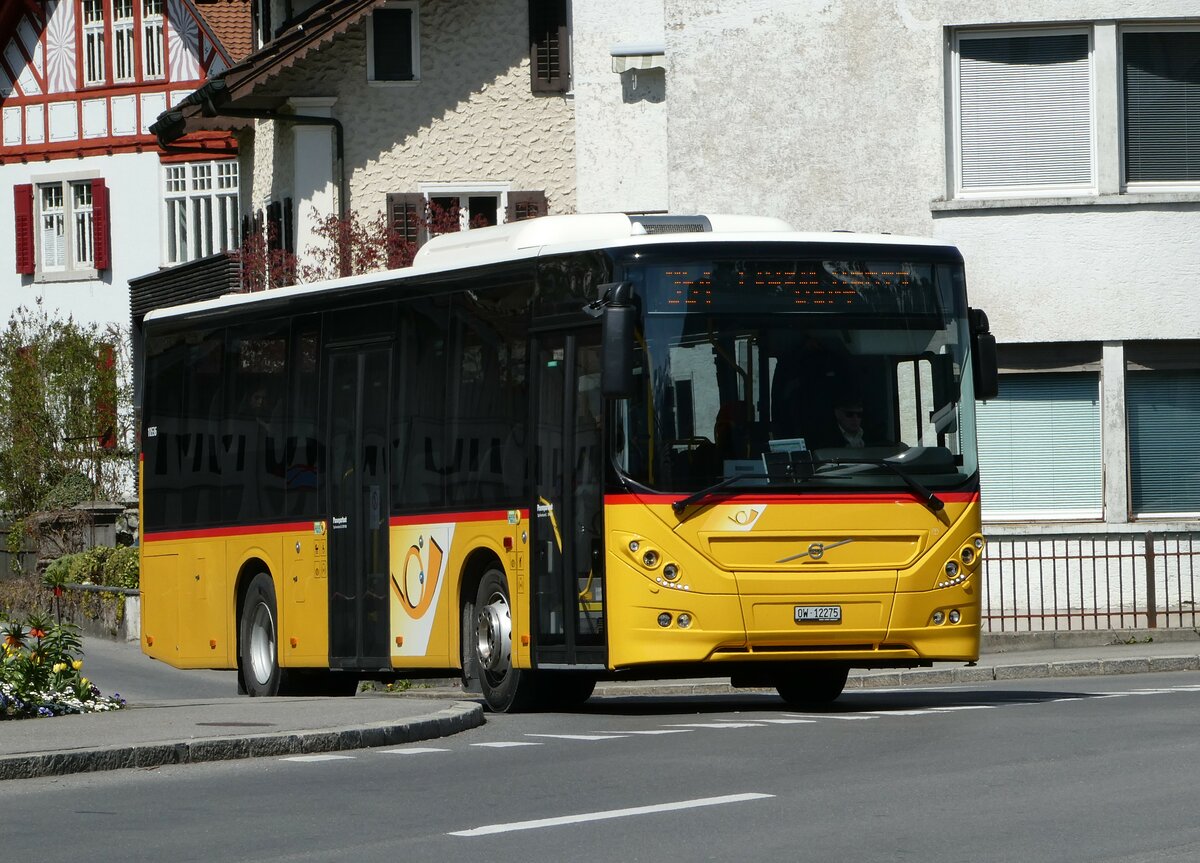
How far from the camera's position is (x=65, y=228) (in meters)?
50.4

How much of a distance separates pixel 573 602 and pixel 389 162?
20.1 metres

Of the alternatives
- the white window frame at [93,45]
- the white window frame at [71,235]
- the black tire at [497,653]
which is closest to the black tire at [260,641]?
the black tire at [497,653]

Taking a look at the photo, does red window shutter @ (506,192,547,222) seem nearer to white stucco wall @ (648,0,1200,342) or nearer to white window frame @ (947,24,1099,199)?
white stucco wall @ (648,0,1200,342)

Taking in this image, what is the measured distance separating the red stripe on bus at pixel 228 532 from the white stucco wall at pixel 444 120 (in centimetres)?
1342

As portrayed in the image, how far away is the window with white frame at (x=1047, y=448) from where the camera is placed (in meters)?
26.3

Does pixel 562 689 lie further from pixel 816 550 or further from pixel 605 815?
pixel 605 815

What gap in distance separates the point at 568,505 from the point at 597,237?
1.77 metres

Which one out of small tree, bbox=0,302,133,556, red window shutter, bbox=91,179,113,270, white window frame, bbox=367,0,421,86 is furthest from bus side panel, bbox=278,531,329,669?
red window shutter, bbox=91,179,113,270

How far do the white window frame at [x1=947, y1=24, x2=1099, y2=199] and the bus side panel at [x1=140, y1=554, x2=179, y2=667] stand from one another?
34.2 ft

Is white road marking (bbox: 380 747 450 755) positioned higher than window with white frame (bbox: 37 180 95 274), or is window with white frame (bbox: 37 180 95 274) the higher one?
window with white frame (bbox: 37 180 95 274)

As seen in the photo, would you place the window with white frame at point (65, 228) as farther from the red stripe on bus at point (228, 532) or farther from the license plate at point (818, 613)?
the license plate at point (818, 613)

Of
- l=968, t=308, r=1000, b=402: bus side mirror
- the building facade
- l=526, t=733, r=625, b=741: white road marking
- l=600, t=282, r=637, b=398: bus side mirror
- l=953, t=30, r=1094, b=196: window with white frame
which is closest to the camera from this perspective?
l=526, t=733, r=625, b=741: white road marking

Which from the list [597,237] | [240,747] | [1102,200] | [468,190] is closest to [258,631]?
[597,237]

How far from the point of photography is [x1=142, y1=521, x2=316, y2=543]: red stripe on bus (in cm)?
1877
